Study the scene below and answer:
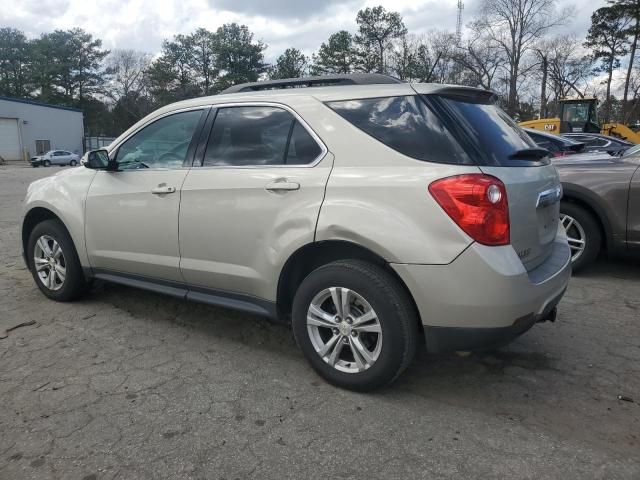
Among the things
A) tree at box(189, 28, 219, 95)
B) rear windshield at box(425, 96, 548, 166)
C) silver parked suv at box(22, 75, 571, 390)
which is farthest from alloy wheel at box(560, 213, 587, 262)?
tree at box(189, 28, 219, 95)

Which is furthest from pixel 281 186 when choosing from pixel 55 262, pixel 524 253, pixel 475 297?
pixel 55 262

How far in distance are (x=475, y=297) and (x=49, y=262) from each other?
370 centimetres

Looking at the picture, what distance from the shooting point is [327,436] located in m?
2.50

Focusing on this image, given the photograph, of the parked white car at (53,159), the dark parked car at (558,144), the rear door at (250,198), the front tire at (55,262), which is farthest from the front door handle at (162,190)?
the parked white car at (53,159)

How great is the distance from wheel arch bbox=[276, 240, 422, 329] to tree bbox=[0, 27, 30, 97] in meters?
75.1

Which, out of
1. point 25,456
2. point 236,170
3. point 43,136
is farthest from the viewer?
point 43,136

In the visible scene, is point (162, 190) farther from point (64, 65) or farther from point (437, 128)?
point (64, 65)

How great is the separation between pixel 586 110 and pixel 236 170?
72.3ft

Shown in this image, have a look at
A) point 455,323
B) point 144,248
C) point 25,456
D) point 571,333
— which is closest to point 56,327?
point 144,248

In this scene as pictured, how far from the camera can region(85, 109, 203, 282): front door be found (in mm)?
3543

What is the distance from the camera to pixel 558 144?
8.01 metres

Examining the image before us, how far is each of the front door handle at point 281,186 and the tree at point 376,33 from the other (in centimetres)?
6110

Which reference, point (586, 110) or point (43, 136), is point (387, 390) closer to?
point (586, 110)

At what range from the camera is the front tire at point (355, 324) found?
8.64ft
